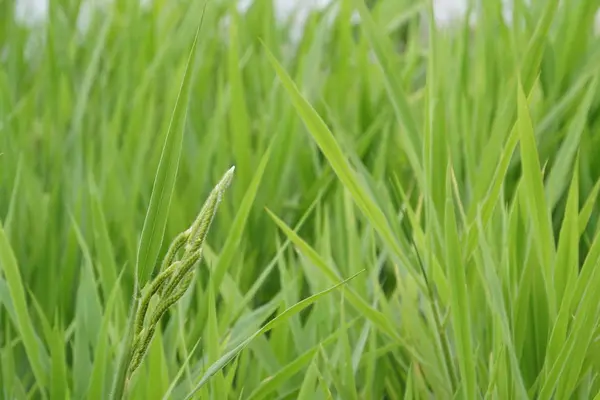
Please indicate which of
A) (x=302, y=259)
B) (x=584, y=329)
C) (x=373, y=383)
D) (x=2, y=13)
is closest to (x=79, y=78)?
(x=2, y=13)

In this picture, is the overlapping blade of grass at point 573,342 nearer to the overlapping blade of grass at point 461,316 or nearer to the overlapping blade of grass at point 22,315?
the overlapping blade of grass at point 461,316

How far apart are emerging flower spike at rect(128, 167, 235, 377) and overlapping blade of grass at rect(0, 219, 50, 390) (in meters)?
0.20

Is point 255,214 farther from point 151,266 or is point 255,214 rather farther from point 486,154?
point 151,266

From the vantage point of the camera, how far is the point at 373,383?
26.7 inches

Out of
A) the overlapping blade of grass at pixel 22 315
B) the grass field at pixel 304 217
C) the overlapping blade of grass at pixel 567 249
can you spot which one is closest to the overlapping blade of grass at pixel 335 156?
the grass field at pixel 304 217

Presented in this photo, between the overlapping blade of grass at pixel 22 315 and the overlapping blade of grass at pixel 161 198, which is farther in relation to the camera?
the overlapping blade of grass at pixel 22 315

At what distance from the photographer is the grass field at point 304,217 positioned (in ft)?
1.91

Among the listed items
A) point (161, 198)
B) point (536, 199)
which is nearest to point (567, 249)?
point (536, 199)

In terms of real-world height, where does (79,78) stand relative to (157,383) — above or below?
above

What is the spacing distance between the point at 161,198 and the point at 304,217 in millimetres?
228

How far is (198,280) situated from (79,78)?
1.72ft

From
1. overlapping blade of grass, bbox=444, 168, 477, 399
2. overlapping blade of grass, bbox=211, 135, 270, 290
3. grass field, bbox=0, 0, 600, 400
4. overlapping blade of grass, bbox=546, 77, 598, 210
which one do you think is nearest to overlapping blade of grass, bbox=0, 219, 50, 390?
grass field, bbox=0, 0, 600, 400

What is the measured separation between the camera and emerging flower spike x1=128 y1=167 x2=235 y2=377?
0.41 meters

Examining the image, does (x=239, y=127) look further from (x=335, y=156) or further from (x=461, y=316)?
(x=461, y=316)
